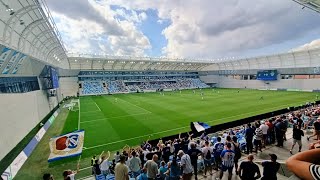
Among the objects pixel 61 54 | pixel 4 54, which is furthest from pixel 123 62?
pixel 4 54

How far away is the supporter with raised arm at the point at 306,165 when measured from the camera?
72.5 inches

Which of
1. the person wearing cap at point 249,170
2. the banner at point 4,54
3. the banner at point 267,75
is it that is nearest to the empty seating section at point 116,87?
the banner at point 267,75

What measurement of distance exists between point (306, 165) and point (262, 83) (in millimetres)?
67228

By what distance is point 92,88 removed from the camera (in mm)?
63500

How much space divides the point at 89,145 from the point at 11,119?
224 inches

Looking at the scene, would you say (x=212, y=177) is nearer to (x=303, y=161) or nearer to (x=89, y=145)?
(x=303, y=161)

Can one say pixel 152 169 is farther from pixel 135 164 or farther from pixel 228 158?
pixel 228 158

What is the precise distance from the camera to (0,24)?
504 inches

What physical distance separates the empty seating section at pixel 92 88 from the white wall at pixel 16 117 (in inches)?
1579

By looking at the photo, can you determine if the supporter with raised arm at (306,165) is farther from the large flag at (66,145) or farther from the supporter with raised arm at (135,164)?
the large flag at (66,145)

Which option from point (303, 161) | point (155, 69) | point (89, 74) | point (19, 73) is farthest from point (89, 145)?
point (155, 69)

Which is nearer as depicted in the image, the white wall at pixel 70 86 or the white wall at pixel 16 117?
the white wall at pixel 16 117

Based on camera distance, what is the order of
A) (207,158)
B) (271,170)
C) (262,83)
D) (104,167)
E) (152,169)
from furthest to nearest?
(262,83)
(104,167)
(207,158)
(152,169)
(271,170)

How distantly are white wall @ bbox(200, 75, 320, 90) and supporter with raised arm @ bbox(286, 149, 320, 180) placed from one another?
58.7m
